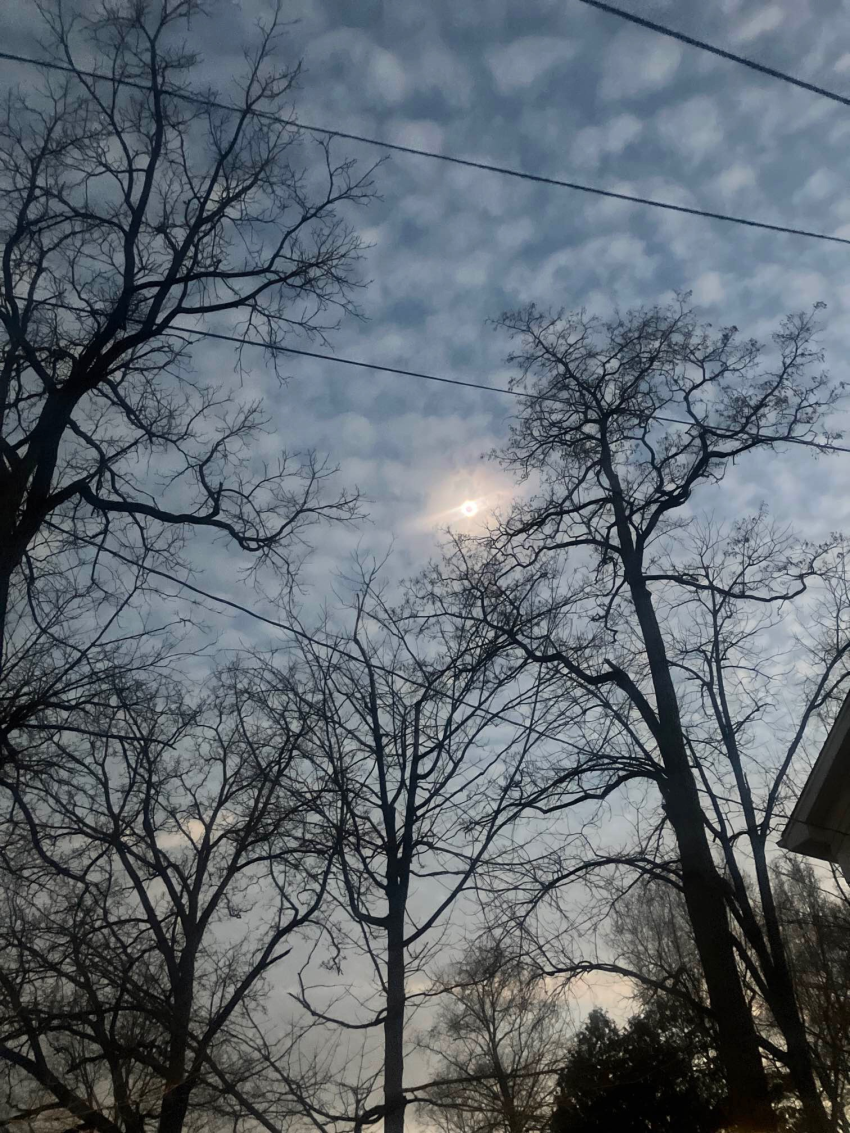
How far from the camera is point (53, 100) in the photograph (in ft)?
24.3

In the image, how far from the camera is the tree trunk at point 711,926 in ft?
28.7

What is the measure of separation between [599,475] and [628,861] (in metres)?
5.59

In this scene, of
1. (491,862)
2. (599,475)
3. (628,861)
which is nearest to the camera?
(628,861)

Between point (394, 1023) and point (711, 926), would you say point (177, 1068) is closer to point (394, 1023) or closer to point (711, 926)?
point (394, 1023)

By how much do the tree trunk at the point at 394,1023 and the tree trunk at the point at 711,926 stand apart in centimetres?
366

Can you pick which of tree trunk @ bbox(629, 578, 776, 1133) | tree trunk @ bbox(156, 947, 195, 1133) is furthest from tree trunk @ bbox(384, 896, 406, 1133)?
tree trunk @ bbox(629, 578, 776, 1133)

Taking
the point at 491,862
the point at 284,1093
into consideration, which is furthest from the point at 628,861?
the point at 284,1093

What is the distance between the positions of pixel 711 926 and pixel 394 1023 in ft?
13.1

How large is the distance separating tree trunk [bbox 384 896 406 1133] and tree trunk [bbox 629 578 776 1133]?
366 centimetres

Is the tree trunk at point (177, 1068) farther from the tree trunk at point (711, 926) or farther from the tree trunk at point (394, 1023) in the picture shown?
the tree trunk at point (711, 926)

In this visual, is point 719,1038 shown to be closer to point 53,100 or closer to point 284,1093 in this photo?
point 284,1093

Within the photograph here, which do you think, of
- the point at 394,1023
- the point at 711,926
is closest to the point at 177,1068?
the point at 394,1023

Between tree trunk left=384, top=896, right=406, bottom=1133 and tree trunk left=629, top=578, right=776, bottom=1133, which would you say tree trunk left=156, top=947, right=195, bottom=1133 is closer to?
tree trunk left=384, top=896, right=406, bottom=1133

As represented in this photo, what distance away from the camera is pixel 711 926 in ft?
30.5
